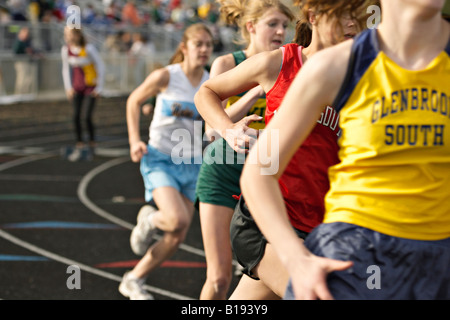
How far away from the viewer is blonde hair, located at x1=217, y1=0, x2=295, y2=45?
4902 millimetres

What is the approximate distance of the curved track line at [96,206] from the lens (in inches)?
297

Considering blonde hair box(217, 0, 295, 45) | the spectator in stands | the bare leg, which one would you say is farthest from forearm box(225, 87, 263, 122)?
the spectator in stands

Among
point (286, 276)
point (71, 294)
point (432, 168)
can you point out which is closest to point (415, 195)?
point (432, 168)

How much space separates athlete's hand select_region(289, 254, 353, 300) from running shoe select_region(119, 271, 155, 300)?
3.76 metres

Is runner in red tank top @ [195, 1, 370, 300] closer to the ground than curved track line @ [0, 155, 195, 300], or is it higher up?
higher up

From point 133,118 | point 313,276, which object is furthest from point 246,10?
point 313,276

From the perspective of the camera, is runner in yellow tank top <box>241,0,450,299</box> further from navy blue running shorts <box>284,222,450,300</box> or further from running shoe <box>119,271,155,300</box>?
running shoe <box>119,271,155,300</box>

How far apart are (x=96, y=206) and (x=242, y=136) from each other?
6.66 meters

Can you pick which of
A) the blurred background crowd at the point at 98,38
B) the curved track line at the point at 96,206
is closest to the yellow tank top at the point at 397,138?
the curved track line at the point at 96,206

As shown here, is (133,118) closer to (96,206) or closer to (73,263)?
(73,263)

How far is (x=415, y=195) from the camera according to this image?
224 cm

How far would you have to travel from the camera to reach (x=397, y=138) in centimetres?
223

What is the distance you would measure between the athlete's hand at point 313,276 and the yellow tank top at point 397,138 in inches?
7.6
